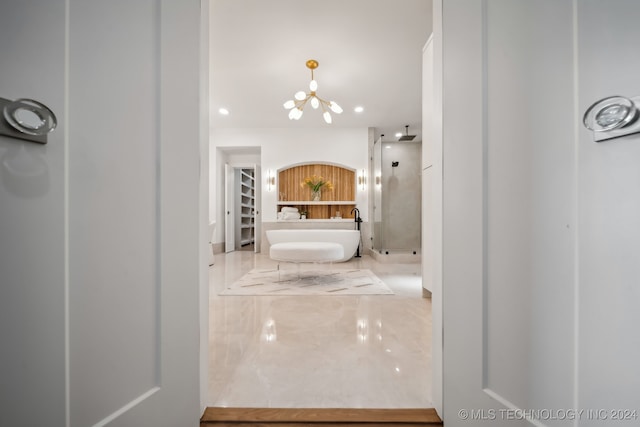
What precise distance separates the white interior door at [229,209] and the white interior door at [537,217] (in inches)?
259

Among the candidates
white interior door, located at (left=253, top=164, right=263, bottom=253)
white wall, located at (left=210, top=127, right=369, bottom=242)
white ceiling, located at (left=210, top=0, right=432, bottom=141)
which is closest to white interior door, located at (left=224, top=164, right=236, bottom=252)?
white wall, located at (left=210, top=127, right=369, bottom=242)

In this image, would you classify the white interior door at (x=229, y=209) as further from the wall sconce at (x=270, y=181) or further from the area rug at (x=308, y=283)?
the area rug at (x=308, y=283)

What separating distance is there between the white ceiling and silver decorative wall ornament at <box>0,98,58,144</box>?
105 inches

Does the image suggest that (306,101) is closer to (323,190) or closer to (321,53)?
(321,53)

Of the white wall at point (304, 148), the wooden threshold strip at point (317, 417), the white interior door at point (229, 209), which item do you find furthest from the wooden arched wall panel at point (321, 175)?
the wooden threshold strip at point (317, 417)

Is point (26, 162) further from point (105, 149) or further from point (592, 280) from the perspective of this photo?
point (592, 280)

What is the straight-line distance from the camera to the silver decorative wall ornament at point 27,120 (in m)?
0.59

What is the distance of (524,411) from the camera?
823 mm

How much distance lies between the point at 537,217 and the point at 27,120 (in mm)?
1286

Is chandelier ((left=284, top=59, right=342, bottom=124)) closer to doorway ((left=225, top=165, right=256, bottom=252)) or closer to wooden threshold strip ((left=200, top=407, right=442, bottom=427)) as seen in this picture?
doorway ((left=225, top=165, right=256, bottom=252))

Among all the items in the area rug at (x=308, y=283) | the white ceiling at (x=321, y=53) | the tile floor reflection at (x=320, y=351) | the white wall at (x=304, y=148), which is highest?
the white ceiling at (x=321, y=53)

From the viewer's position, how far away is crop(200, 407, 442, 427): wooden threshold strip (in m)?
1.06

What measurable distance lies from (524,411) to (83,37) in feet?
5.36

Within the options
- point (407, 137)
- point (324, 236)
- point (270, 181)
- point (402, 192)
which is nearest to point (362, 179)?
point (402, 192)
